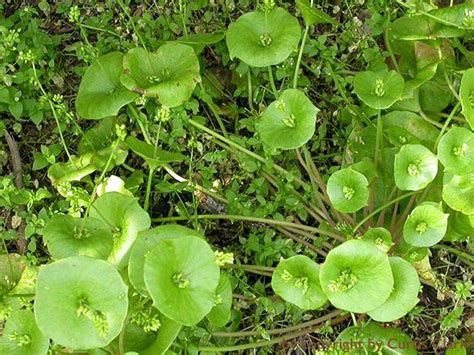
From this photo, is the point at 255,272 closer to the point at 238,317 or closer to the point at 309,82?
the point at 238,317

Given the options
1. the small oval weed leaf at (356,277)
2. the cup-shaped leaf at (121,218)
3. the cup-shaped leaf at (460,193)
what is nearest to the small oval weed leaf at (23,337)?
the cup-shaped leaf at (121,218)

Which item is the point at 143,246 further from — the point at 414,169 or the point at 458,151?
the point at 458,151

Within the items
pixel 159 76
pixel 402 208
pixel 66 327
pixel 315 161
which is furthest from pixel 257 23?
pixel 66 327

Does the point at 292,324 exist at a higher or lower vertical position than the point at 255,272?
lower

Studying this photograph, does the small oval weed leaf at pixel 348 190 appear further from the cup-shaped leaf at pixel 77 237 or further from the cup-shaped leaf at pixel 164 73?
the cup-shaped leaf at pixel 77 237

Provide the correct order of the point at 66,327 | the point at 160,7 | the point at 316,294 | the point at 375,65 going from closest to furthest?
the point at 66,327 < the point at 316,294 < the point at 375,65 < the point at 160,7

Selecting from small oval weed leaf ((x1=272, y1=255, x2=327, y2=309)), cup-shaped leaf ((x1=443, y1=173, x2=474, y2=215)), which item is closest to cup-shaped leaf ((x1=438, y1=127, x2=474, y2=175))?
cup-shaped leaf ((x1=443, y1=173, x2=474, y2=215))
